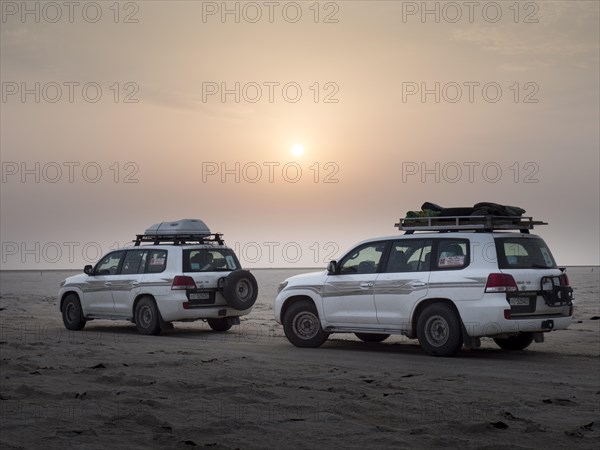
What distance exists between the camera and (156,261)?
62.5 ft

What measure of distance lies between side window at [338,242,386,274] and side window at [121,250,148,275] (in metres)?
5.33

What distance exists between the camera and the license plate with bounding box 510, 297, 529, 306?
1382 centimetres

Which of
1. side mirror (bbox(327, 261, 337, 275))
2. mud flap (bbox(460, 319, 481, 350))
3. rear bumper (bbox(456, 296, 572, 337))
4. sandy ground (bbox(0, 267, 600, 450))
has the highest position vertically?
side mirror (bbox(327, 261, 337, 275))

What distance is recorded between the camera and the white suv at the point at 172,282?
18.5 metres

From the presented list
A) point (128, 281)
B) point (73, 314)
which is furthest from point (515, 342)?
point (73, 314)

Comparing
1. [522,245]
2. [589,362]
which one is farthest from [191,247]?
[589,362]

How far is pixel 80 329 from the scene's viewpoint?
68.4 feet

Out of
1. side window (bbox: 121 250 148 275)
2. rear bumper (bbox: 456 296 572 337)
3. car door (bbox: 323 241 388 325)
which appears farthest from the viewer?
side window (bbox: 121 250 148 275)

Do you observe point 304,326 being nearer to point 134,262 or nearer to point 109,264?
point 134,262

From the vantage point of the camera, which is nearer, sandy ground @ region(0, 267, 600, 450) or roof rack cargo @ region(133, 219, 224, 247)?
sandy ground @ region(0, 267, 600, 450)

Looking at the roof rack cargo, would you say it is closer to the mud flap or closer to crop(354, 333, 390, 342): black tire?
crop(354, 333, 390, 342): black tire

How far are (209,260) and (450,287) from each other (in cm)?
637

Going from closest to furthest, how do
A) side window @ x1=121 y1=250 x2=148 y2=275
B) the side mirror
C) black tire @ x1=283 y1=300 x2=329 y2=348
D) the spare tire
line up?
the side mirror → black tire @ x1=283 y1=300 x2=329 y2=348 → the spare tire → side window @ x1=121 y1=250 x2=148 y2=275

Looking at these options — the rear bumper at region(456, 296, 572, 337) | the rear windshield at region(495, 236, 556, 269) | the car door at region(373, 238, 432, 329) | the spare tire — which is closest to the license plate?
the rear bumper at region(456, 296, 572, 337)
